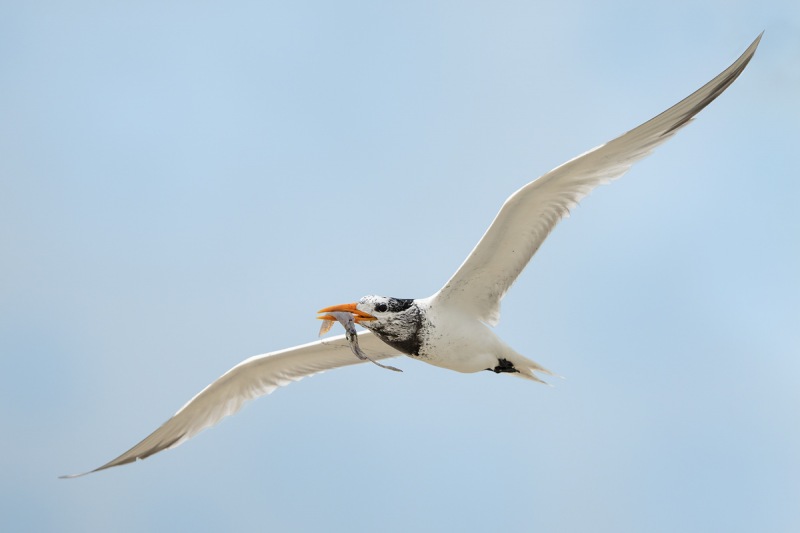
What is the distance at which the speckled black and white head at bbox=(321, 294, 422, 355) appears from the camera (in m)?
11.3

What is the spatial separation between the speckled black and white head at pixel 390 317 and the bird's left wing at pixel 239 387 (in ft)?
4.93

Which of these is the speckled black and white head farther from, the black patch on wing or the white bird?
the black patch on wing

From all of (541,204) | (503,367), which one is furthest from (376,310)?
(541,204)

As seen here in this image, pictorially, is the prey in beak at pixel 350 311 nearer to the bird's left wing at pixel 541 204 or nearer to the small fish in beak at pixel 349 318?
the small fish in beak at pixel 349 318

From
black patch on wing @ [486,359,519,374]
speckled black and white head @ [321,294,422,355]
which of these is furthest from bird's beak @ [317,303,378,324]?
black patch on wing @ [486,359,519,374]

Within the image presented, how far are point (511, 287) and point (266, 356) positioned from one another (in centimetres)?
303

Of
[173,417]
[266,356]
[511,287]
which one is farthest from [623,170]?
[173,417]

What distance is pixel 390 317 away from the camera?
11273 millimetres

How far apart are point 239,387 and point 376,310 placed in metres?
2.80

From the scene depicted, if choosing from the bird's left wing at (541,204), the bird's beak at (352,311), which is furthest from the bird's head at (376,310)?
the bird's left wing at (541,204)

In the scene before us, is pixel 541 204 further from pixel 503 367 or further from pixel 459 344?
pixel 503 367

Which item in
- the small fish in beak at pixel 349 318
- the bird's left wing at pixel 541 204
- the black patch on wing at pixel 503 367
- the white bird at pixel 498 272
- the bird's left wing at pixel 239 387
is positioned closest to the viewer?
the bird's left wing at pixel 541 204

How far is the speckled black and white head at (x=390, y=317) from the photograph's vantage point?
37.0 ft

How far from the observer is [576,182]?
1109 centimetres
